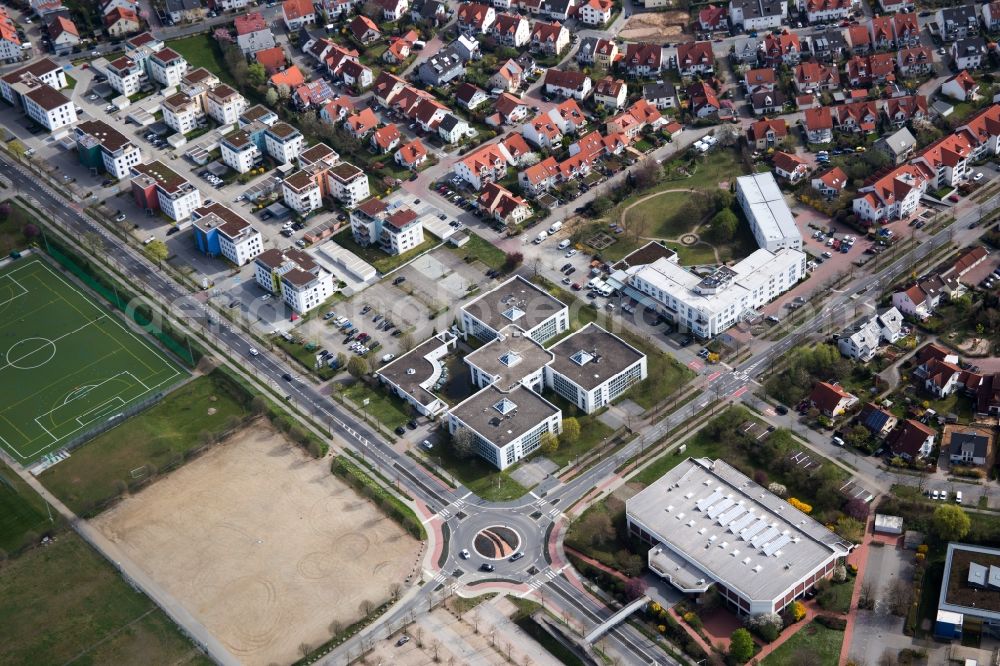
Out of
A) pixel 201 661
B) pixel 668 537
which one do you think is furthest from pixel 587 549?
pixel 201 661

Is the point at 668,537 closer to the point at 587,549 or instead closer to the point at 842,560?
the point at 587,549

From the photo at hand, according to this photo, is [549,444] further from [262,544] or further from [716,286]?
[262,544]

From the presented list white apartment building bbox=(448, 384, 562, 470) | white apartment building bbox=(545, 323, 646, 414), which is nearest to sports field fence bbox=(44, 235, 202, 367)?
white apartment building bbox=(448, 384, 562, 470)

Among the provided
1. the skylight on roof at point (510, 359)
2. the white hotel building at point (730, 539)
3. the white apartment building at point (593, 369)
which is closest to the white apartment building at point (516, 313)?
the white apartment building at point (593, 369)

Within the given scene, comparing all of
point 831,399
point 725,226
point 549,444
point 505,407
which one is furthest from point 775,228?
point 505,407

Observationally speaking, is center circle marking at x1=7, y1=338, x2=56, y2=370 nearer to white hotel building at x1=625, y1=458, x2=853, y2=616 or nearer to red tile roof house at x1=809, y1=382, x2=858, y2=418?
white hotel building at x1=625, y1=458, x2=853, y2=616
